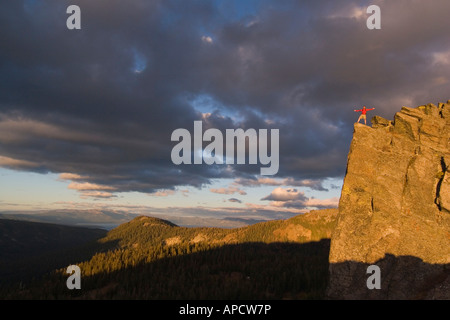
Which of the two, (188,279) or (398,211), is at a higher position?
(398,211)

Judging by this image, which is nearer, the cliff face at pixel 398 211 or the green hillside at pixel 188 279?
the cliff face at pixel 398 211

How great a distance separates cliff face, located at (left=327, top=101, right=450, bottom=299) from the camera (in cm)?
5081

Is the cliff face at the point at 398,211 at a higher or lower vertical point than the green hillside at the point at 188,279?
higher

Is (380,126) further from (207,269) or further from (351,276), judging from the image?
(207,269)

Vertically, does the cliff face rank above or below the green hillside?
above

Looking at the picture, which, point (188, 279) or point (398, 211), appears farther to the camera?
point (188, 279)

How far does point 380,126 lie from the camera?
6153cm

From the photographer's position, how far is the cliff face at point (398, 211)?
5081cm

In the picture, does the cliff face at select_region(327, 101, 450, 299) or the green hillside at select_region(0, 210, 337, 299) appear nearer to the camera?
the cliff face at select_region(327, 101, 450, 299)

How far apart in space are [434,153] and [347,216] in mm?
22238

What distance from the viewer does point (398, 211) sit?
54.2 metres
